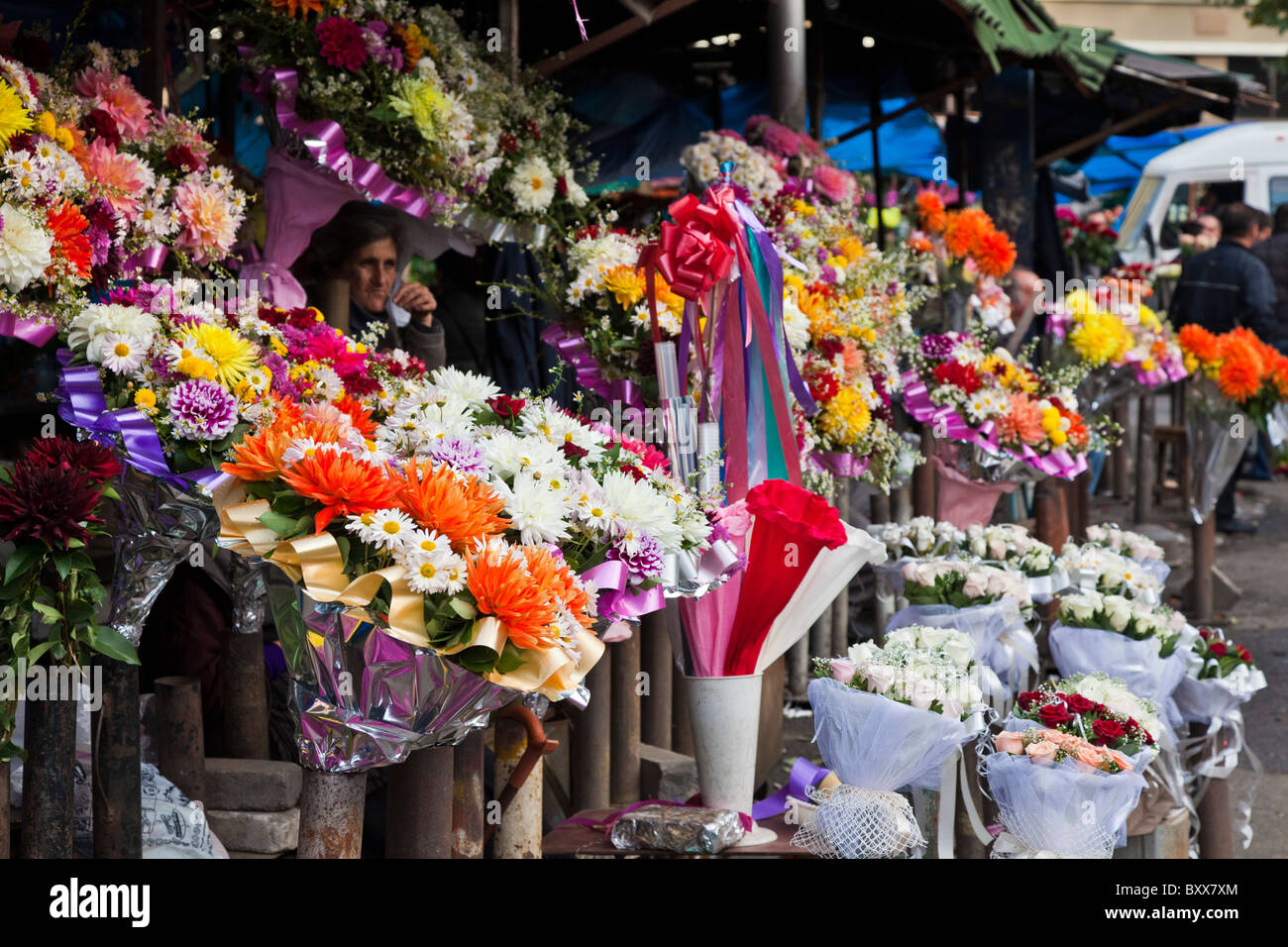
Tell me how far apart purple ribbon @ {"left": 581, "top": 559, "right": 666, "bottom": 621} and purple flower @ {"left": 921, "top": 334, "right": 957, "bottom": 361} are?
2.80 metres

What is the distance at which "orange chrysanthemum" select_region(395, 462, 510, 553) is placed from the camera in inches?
72.1

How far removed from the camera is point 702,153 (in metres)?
4.47

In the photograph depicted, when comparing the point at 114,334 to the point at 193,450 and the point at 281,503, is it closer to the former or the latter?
the point at 193,450

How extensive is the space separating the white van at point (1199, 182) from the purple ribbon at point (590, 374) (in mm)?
8996

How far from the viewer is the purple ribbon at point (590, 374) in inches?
136

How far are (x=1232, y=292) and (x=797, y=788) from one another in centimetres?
659

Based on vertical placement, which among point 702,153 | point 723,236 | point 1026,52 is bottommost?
point 723,236

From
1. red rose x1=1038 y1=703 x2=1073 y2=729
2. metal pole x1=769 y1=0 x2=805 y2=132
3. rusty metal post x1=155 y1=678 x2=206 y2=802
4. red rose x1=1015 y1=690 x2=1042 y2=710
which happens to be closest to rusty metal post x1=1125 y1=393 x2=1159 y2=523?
metal pole x1=769 y1=0 x2=805 y2=132

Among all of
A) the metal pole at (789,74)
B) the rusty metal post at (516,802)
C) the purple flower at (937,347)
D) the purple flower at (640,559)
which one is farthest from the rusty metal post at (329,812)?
the metal pole at (789,74)

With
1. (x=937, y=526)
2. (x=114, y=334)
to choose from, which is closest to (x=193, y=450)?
(x=114, y=334)

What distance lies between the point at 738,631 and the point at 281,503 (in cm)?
101

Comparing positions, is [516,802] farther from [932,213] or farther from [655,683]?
[932,213]

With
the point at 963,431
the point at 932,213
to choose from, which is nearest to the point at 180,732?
the point at 963,431

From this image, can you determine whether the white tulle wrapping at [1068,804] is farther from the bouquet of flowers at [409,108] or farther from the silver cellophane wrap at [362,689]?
the bouquet of flowers at [409,108]
